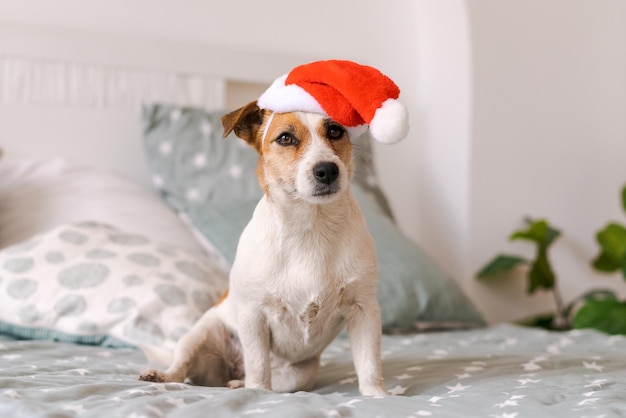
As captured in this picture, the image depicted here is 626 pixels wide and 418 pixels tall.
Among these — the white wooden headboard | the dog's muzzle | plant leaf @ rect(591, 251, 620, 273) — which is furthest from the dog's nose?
plant leaf @ rect(591, 251, 620, 273)

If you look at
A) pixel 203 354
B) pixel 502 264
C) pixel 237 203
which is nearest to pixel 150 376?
pixel 203 354

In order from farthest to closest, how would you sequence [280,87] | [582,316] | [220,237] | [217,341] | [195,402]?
[582,316] < [220,237] < [217,341] < [280,87] < [195,402]

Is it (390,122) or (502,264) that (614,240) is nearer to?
(502,264)

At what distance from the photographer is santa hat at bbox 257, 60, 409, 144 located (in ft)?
3.38

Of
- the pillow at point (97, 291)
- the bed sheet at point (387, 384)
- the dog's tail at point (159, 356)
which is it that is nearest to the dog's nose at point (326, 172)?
the bed sheet at point (387, 384)

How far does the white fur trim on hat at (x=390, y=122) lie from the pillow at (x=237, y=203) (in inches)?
37.6

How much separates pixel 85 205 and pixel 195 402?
1.29 metres

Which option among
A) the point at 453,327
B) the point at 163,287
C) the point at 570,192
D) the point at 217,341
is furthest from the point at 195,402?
the point at 570,192

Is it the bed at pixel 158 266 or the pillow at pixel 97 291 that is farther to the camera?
the pillow at pixel 97 291

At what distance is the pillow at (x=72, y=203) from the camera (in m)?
2.06

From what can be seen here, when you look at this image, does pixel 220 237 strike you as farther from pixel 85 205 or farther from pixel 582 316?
pixel 582 316

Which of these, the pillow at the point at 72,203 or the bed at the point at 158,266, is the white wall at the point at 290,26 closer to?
the bed at the point at 158,266

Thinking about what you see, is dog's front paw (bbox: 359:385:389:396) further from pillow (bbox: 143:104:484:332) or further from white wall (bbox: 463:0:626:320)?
white wall (bbox: 463:0:626:320)

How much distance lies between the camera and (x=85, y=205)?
2109mm
